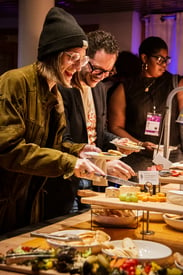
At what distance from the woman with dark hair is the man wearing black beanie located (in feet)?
6.41

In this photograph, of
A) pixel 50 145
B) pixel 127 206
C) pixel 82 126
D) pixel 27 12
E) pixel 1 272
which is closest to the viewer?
pixel 1 272

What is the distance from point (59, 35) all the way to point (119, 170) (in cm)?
63

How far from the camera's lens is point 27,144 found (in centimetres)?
220

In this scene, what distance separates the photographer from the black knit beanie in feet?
7.57

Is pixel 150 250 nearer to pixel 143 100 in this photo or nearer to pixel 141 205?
pixel 141 205

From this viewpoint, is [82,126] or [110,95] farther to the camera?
[110,95]

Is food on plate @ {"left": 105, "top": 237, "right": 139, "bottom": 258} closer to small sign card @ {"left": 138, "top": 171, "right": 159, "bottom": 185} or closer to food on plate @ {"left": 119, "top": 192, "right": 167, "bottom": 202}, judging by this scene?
food on plate @ {"left": 119, "top": 192, "right": 167, "bottom": 202}

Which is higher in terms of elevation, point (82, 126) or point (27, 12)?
point (27, 12)

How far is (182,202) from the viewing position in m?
2.09

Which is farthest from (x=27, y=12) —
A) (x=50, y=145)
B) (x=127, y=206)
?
(x=127, y=206)

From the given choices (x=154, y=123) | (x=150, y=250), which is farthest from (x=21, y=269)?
(x=154, y=123)

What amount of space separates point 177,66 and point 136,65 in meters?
0.83

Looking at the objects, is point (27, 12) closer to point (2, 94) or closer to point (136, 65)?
point (136, 65)

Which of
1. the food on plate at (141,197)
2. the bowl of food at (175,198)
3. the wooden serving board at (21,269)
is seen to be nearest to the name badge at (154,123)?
the food on plate at (141,197)
